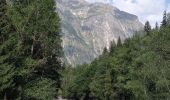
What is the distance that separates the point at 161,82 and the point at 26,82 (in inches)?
1525

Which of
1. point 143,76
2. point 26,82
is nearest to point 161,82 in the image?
point 143,76

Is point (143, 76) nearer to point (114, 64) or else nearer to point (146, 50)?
point (146, 50)

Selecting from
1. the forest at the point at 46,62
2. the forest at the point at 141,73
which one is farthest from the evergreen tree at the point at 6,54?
the forest at the point at 141,73

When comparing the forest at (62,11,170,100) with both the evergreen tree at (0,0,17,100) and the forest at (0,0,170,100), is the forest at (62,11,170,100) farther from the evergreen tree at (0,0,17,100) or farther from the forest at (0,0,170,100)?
the evergreen tree at (0,0,17,100)

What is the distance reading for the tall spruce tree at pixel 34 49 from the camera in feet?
123

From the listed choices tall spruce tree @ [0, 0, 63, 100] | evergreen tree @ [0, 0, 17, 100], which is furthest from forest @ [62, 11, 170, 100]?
evergreen tree @ [0, 0, 17, 100]

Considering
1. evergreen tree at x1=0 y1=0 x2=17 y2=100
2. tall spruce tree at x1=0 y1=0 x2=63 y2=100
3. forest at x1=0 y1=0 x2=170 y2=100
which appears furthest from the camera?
tall spruce tree at x1=0 y1=0 x2=63 y2=100

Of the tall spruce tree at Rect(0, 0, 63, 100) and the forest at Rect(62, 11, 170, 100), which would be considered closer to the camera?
the tall spruce tree at Rect(0, 0, 63, 100)

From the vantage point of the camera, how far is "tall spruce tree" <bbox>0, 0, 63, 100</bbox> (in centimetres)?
3747

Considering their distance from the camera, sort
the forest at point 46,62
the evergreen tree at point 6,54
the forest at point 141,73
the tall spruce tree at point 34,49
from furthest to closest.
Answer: the forest at point 141,73
the tall spruce tree at point 34,49
the forest at point 46,62
the evergreen tree at point 6,54

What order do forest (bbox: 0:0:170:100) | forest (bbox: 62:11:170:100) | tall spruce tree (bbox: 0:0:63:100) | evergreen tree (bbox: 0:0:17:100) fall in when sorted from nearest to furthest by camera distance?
evergreen tree (bbox: 0:0:17:100) < forest (bbox: 0:0:170:100) < tall spruce tree (bbox: 0:0:63:100) < forest (bbox: 62:11:170:100)

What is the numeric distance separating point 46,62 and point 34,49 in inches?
174

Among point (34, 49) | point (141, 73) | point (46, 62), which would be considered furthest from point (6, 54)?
point (141, 73)

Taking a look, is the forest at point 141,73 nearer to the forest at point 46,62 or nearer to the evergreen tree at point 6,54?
the forest at point 46,62
